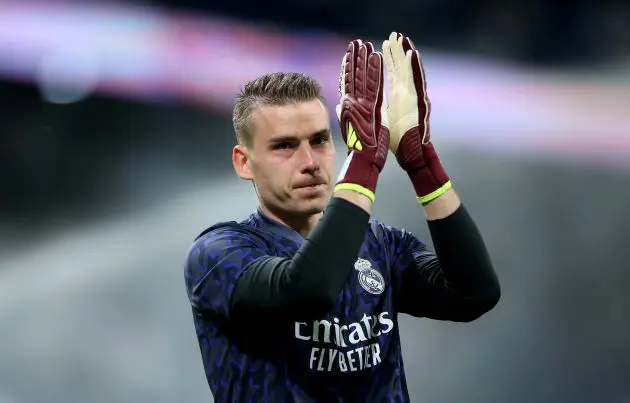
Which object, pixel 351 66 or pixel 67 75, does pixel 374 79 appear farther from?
pixel 67 75

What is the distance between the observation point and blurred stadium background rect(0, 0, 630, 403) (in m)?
3.34

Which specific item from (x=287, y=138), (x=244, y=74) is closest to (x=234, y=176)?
(x=244, y=74)

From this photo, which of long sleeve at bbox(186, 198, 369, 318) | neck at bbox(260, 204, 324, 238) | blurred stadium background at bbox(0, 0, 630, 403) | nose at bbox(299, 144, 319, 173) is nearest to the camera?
long sleeve at bbox(186, 198, 369, 318)

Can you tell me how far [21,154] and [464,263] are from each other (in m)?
2.23

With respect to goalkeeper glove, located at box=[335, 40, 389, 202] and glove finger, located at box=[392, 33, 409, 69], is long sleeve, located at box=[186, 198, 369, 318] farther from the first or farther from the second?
glove finger, located at box=[392, 33, 409, 69]

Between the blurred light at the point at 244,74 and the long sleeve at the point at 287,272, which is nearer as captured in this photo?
the long sleeve at the point at 287,272

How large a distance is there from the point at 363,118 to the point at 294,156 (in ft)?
0.62

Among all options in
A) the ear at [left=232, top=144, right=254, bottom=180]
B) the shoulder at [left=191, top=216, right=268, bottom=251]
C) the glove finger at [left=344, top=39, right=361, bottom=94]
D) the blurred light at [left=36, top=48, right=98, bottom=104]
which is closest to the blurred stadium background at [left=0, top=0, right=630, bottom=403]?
the blurred light at [left=36, top=48, right=98, bottom=104]

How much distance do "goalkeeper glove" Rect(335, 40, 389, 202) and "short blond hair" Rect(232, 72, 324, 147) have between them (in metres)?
0.14

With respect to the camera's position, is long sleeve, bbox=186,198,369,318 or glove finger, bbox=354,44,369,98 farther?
glove finger, bbox=354,44,369,98

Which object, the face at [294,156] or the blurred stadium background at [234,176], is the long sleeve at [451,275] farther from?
the blurred stadium background at [234,176]

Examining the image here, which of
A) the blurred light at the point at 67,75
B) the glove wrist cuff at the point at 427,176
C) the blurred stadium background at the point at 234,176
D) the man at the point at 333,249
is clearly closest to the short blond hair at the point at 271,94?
the man at the point at 333,249

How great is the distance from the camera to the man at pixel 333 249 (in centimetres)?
160

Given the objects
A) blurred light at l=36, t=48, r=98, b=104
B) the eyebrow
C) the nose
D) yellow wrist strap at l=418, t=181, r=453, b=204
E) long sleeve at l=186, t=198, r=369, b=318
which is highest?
blurred light at l=36, t=48, r=98, b=104
